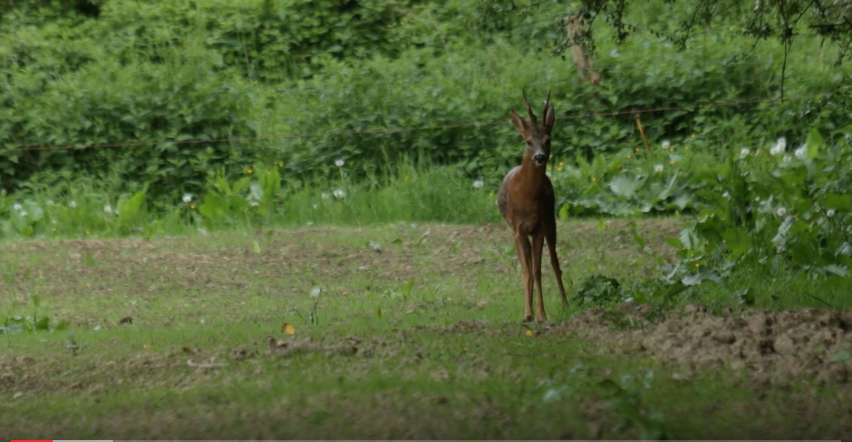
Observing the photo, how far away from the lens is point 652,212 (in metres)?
14.3

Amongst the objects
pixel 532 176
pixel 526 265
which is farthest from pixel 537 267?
pixel 532 176

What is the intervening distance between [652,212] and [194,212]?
236 inches

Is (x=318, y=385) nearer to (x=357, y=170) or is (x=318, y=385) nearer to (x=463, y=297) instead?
(x=463, y=297)

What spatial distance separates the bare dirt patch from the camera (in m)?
6.35

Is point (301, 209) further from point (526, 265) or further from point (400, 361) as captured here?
point (400, 361)

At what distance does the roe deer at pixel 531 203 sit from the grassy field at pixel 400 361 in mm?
386

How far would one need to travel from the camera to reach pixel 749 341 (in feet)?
22.4

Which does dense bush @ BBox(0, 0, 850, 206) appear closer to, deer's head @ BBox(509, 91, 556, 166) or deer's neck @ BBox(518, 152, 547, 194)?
deer's neck @ BBox(518, 152, 547, 194)

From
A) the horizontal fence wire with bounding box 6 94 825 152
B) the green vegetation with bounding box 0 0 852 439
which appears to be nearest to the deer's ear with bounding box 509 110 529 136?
the green vegetation with bounding box 0 0 852 439

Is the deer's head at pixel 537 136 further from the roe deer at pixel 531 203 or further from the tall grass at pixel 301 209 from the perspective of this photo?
the tall grass at pixel 301 209

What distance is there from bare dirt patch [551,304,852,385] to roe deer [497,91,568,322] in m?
0.84

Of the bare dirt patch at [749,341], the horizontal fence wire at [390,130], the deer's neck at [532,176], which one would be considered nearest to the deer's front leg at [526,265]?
the deer's neck at [532,176]

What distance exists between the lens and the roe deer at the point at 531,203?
831cm

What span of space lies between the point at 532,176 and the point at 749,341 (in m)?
2.24
